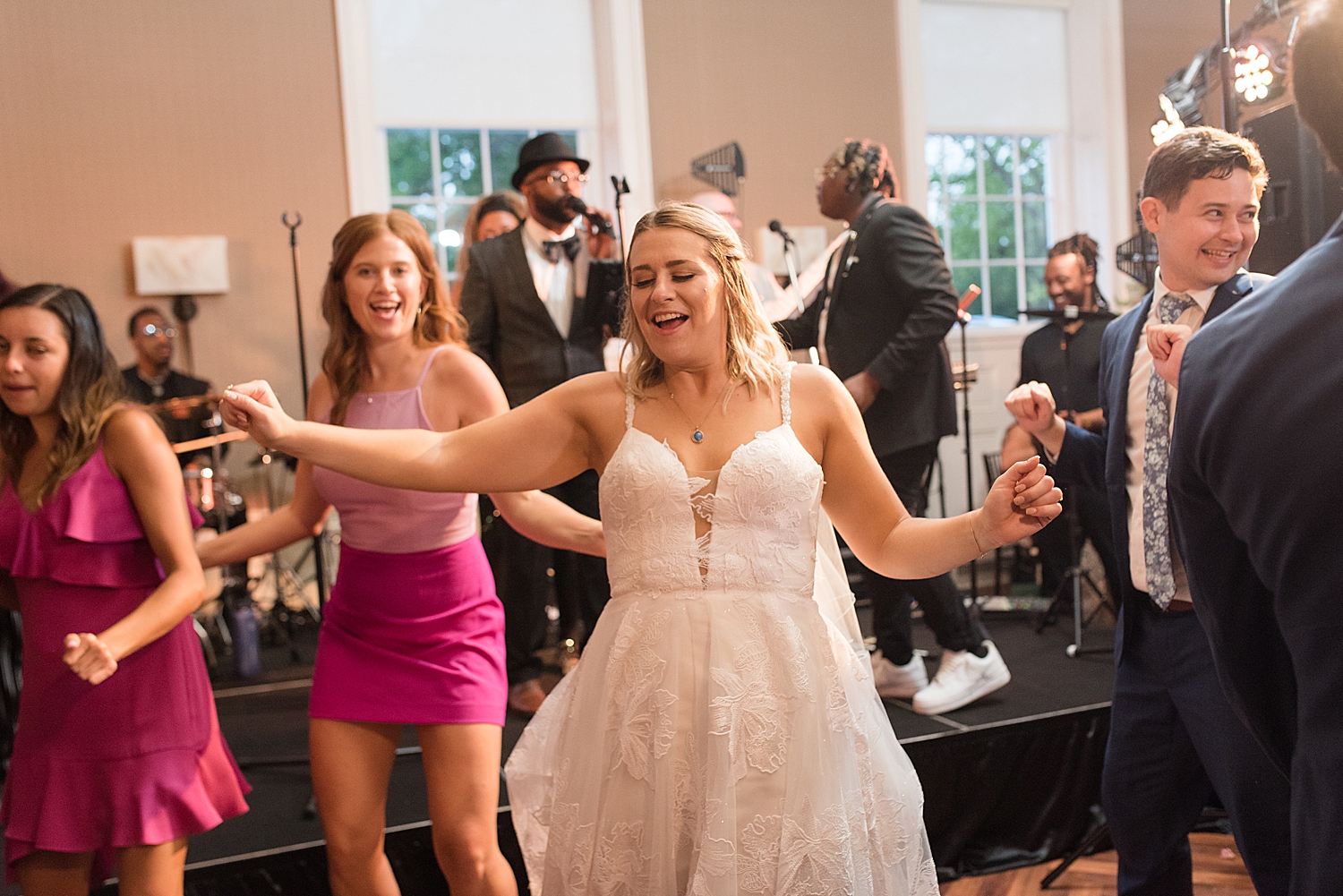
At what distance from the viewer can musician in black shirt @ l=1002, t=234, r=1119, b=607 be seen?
4.27 metres

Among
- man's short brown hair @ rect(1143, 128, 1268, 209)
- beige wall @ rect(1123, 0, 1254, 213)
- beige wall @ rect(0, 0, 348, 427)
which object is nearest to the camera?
man's short brown hair @ rect(1143, 128, 1268, 209)

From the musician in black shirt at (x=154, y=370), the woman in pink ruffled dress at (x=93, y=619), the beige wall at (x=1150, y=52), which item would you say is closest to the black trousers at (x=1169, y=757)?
the woman in pink ruffled dress at (x=93, y=619)

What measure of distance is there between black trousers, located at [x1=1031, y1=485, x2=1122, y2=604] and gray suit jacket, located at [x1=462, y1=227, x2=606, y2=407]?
186 cm

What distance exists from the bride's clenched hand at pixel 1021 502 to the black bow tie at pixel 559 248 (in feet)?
8.65

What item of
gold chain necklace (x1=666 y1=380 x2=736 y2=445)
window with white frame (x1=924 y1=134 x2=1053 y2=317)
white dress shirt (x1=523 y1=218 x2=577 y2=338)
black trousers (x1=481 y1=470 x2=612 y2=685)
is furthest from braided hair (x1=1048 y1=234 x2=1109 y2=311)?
gold chain necklace (x1=666 y1=380 x2=736 y2=445)

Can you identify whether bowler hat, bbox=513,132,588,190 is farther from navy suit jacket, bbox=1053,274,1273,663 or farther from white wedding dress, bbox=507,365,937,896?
white wedding dress, bbox=507,365,937,896

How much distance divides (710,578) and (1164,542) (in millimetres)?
944

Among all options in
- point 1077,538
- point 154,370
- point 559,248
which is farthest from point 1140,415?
point 154,370

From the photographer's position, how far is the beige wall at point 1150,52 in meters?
6.54

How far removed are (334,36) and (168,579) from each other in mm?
Answer: 4589

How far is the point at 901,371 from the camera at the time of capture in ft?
11.7

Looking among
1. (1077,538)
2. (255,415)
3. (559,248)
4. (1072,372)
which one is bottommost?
(1077,538)

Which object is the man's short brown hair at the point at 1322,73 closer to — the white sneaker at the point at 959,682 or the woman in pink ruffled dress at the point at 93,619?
the woman in pink ruffled dress at the point at 93,619

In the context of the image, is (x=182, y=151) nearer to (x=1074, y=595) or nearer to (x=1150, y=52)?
(x=1074, y=595)
